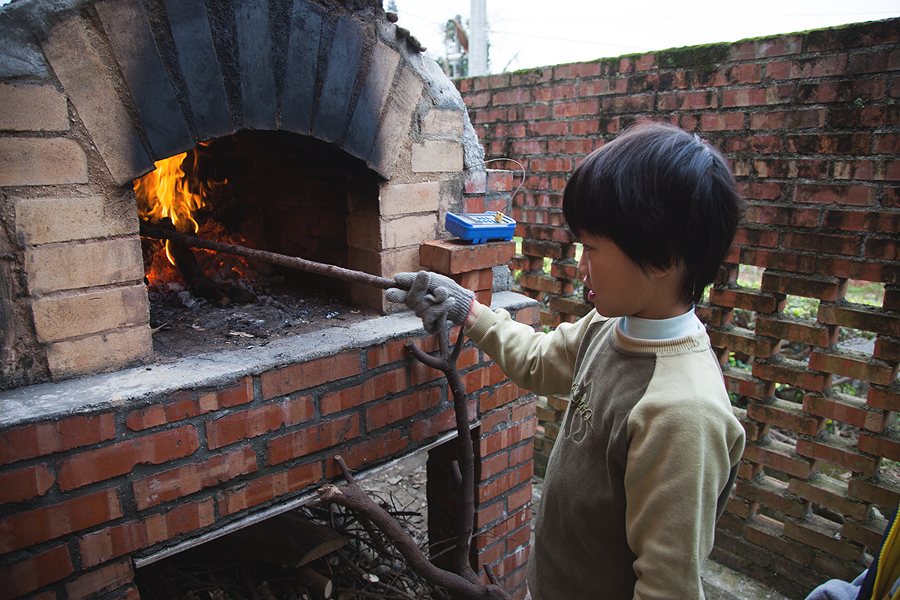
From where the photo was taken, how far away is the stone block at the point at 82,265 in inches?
47.5

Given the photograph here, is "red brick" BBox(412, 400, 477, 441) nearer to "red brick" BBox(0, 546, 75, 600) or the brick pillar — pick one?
the brick pillar

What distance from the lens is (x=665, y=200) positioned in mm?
1023

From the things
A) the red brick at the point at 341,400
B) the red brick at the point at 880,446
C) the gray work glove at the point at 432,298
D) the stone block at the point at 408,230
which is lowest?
the red brick at the point at 880,446

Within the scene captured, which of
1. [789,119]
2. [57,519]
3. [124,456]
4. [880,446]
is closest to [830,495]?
[880,446]

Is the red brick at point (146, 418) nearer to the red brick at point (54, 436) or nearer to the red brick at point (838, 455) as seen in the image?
the red brick at point (54, 436)

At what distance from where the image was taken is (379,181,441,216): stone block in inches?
71.3

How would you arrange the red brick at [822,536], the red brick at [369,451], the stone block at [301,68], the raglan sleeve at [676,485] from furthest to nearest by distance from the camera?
the red brick at [822,536] → the red brick at [369,451] → the stone block at [301,68] → the raglan sleeve at [676,485]

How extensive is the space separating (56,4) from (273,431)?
3.56 ft

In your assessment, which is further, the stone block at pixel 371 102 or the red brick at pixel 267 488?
the stone block at pixel 371 102

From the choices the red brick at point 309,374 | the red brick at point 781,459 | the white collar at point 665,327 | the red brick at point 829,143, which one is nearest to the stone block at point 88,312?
the red brick at point 309,374

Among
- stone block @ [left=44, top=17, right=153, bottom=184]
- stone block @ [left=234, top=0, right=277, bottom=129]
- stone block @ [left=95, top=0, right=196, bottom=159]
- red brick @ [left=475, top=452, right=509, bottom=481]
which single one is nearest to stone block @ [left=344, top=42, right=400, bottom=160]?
stone block @ [left=234, top=0, right=277, bottom=129]

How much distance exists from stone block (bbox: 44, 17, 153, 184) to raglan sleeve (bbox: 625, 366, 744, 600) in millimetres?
1267

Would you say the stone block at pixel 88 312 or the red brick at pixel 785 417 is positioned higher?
the stone block at pixel 88 312

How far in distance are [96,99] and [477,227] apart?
A: 3.60ft
